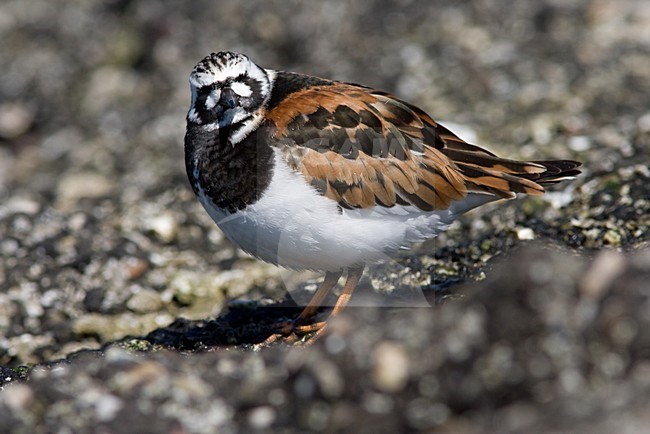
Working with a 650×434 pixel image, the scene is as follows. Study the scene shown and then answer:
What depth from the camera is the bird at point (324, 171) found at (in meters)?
3.55

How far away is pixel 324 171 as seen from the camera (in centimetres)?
362

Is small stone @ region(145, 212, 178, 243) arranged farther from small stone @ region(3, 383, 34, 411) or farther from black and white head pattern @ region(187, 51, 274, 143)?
small stone @ region(3, 383, 34, 411)

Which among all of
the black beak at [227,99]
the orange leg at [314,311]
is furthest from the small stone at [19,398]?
the black beak at [227,99]

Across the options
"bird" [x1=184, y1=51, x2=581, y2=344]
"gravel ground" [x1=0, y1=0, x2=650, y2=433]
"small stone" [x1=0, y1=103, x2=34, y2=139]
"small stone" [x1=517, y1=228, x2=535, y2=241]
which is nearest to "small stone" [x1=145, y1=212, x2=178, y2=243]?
"gravel ground" [x1=0, y1=0, x2=650, y2=433]

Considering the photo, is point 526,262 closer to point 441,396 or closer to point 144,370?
point 441,396

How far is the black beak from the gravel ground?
1053 mm

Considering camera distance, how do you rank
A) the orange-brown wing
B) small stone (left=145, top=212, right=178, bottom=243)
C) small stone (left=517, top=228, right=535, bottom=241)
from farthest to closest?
small stone (left=145, top=212, right=178, bottom=243), small stone (left=517, top=228, right=535, bottom=241), the orange-brown wing

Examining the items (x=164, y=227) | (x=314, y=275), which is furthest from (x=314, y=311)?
(x=164, y=227)

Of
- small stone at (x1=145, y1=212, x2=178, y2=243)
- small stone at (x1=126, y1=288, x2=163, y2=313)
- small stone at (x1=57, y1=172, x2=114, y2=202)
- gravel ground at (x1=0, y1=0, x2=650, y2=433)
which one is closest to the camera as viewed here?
gravel ground at (x1=0, y1=0, x2=650, y2=433)

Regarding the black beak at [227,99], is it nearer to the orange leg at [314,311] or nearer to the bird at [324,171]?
the bird at [324,171]

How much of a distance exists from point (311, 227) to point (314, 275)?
4.12ft

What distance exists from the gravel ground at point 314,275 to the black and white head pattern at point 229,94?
39.0 inches

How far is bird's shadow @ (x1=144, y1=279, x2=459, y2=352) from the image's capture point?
156 inches

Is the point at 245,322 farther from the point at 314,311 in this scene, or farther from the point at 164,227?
the point at 164,227
